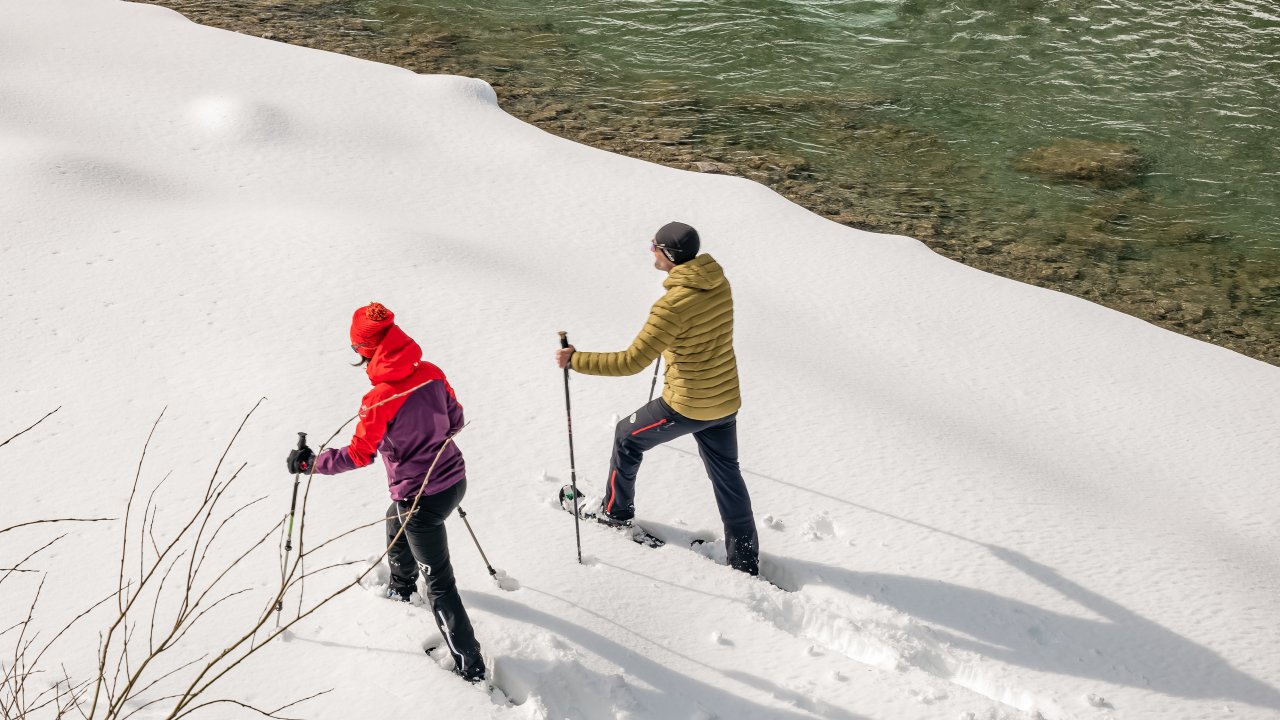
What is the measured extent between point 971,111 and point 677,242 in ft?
34.9

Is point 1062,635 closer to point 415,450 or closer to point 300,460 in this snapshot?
point 415,450

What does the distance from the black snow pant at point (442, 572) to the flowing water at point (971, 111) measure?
6.94 m

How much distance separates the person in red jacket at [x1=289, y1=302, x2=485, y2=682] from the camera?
3762 mm

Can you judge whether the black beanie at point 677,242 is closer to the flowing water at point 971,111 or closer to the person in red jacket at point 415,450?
the person in red jacket at point 415,450

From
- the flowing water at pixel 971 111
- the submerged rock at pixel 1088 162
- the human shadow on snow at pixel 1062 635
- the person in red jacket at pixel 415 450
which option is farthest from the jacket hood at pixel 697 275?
the submerged rock at pixel 1088 162

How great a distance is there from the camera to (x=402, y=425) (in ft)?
12.5

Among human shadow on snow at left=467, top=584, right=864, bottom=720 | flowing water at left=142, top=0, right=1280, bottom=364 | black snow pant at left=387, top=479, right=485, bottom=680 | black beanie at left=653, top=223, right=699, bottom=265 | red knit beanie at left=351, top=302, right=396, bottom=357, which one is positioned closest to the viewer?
red knit beanie at left=351, top=302, right=396, bottom=357

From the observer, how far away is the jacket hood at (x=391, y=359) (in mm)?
3764

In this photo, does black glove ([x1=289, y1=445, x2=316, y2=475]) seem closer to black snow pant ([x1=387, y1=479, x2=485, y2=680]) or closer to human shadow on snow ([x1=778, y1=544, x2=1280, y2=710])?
black snow pant ([x1=387, y1=479, x2=485, y2=680])

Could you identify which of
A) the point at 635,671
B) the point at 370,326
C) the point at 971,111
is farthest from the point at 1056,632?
the point at 971,111

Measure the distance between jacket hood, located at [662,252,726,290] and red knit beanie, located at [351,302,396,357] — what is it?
50.9 inches

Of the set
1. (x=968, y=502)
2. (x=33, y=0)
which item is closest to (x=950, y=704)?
(x=968, y=502)

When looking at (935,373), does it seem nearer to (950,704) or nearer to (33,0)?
(950,704)

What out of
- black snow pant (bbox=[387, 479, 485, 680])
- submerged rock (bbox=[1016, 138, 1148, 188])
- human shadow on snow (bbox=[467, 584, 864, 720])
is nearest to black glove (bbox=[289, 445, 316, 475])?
black snow pant (bbox=[387, 479, 485, 680])
